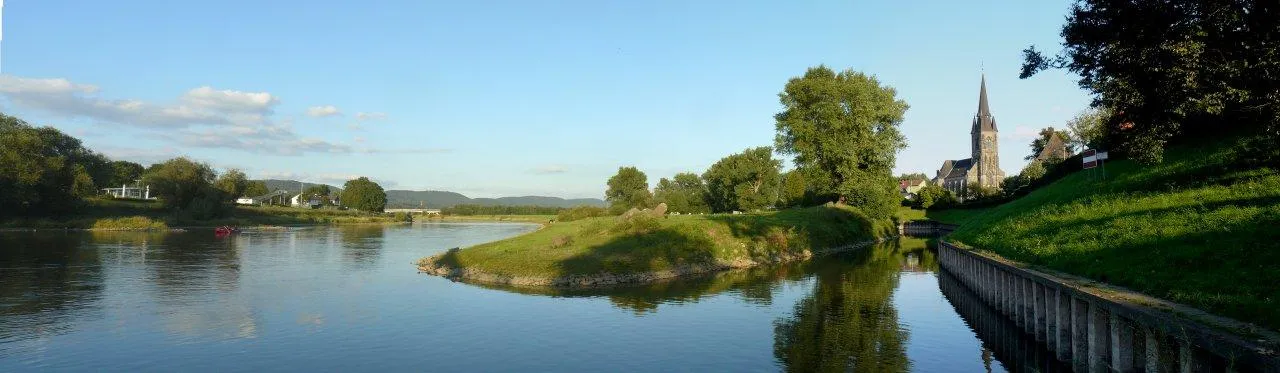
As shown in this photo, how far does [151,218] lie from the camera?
401 feet

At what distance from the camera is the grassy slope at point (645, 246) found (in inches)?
1794

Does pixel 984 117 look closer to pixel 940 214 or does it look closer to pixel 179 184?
pixel 940 214

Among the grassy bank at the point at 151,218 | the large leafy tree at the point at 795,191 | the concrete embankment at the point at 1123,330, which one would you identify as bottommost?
the concrete embankment at the point at 1123,330

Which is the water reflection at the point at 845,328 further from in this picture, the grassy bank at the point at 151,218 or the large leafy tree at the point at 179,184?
the large leafy tree at the point at 179,184

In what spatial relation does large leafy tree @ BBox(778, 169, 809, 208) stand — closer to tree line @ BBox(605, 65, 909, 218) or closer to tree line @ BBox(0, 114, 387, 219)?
tree line @ BBox(605, 65, 909, 218)

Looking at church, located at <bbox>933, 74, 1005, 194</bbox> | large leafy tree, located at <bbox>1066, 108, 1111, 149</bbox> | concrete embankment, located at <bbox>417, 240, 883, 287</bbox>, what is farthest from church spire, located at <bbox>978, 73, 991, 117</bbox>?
concrete embankment, located at <bbox>417, 240, 883, 287</bbox>

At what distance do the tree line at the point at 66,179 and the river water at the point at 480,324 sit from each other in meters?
75.4

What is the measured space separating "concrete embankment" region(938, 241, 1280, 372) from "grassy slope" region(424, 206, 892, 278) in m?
24.4

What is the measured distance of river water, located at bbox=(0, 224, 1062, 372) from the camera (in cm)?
2338

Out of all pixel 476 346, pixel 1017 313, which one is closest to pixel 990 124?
pixel 1017 313

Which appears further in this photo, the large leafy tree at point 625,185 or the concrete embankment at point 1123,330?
the large leafy tree at point 625,185

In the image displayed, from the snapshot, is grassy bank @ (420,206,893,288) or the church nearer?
grassy bank @ (420,206,893,288)

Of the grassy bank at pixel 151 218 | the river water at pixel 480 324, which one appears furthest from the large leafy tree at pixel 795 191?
the grassy bank at pixel 151 218

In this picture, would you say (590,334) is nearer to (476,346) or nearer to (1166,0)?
(476,346)
